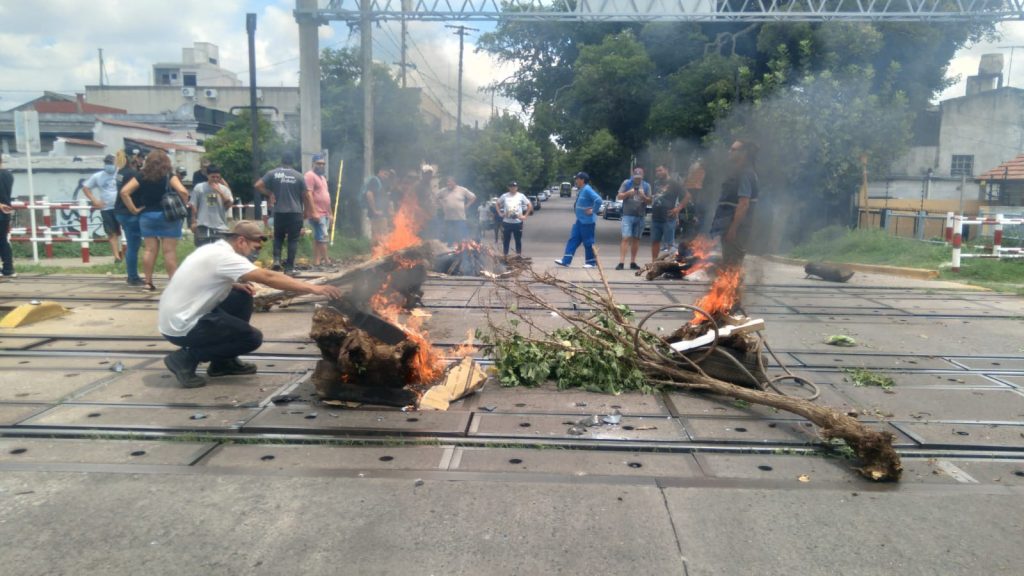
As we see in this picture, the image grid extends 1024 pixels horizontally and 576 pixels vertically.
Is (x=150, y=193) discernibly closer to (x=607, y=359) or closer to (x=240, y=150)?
(x=607, y=359)

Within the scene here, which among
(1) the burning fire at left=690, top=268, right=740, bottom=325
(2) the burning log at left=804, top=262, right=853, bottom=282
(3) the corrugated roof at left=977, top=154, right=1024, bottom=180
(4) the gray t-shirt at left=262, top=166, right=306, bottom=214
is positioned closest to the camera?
(1) the burning fire at left=690, top=268, right=740, bottom=325

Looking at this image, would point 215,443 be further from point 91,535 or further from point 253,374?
point 253,374

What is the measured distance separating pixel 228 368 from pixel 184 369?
0.40m

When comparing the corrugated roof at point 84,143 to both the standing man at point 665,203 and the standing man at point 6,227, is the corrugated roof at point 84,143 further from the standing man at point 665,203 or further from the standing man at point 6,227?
the standing man at point 665,203

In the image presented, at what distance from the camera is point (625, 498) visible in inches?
150

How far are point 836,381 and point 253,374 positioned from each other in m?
4.78

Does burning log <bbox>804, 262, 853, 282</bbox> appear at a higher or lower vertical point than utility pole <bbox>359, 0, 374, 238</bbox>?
lower

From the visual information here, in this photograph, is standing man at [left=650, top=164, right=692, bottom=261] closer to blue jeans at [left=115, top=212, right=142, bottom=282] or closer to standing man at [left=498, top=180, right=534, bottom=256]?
standing man at [left=498, top=180, right=534, bottom=256]

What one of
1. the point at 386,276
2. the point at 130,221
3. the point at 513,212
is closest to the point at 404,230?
the point at 386,276

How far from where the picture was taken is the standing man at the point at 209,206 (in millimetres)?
10164

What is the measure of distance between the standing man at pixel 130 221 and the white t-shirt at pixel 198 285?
4.74 metres

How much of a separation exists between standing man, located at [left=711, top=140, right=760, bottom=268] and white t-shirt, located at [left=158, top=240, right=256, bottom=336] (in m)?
5.04

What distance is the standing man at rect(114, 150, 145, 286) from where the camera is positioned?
32.4ft

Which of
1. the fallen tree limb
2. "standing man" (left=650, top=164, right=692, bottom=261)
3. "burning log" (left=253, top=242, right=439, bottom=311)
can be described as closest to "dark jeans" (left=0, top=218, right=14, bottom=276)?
"burning log" (left=253, top=242, right=439, bottom=311)
